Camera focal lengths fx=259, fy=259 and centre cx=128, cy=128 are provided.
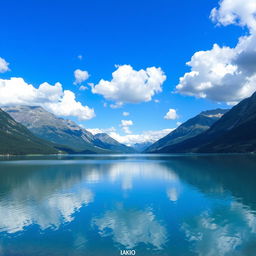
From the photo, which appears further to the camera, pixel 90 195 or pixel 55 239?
pixel 90 195

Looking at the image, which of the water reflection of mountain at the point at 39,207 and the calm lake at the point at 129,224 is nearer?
the calm lake at the point at 129,224

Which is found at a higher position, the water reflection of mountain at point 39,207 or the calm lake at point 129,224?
the water reflection of mountain at point 39,207

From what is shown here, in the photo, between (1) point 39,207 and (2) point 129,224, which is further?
(1) point 39,207

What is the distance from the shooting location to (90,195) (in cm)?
6925

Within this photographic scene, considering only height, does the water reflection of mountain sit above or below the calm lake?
above

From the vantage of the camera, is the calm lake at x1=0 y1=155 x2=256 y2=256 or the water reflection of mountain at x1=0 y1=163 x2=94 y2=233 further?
the water reflection of mountain at x1=0 y1=163 x2=94 y2=233

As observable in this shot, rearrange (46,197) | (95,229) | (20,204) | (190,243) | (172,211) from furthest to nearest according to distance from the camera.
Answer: (46,197)
(20,204)
(172,211)
(95,229)
(190,243)

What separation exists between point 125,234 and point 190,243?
9.19 m

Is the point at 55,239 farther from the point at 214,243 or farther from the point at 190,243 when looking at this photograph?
the point at 214,243

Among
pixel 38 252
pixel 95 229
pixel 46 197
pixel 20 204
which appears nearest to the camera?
pixel 38 252

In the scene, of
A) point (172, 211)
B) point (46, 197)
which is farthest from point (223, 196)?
point (46, 197)

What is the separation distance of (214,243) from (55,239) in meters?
21.1

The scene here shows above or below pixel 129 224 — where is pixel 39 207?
above

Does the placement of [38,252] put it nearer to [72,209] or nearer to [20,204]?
[72,209]
